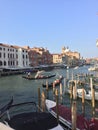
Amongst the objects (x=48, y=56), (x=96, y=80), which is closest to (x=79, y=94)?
(x=96, y=80)

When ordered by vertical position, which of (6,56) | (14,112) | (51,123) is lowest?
(14,112)

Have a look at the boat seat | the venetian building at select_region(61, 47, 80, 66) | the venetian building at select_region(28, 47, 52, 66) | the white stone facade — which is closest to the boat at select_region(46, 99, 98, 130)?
the boat seat

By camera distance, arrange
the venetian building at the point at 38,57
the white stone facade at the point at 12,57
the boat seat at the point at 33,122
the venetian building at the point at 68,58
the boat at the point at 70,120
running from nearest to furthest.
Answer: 1. the boat seat at the point at 33,122
2. the boat at the point at 70,120
3. the white stone facade at the point at 12,57
4. the venetian building at the point at 38,57
5. the venetian building at the point at 68,58

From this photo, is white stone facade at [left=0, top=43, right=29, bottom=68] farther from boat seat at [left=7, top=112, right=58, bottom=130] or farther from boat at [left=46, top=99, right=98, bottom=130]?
boat seat at [left=7, top=112, right=58, bottom=130]

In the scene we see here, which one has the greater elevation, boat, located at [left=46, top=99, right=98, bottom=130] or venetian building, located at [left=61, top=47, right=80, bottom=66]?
venetian building, located at [left=61, top=47, right=80, bottom=66]

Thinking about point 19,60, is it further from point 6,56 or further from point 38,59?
point 38,59

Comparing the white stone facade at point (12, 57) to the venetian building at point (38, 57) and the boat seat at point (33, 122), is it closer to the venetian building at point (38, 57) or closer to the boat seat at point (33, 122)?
the venetian building at point (38, 57)

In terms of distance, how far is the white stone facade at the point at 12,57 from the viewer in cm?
6594

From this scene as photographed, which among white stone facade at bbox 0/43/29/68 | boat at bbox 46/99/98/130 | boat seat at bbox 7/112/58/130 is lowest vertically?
boat at bbox 46/99/98/130

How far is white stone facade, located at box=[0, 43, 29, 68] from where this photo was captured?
216ft

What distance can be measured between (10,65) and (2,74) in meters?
12.9

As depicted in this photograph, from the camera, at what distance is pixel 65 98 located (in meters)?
21.1

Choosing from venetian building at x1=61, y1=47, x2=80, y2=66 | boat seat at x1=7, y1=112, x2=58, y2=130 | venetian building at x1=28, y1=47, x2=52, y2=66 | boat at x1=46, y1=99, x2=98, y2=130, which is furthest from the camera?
venetian building at x1=61, y1=47, x2=80, y2=66

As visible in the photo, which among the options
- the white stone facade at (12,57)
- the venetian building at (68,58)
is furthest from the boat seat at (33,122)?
the venetian building at (68,58)
